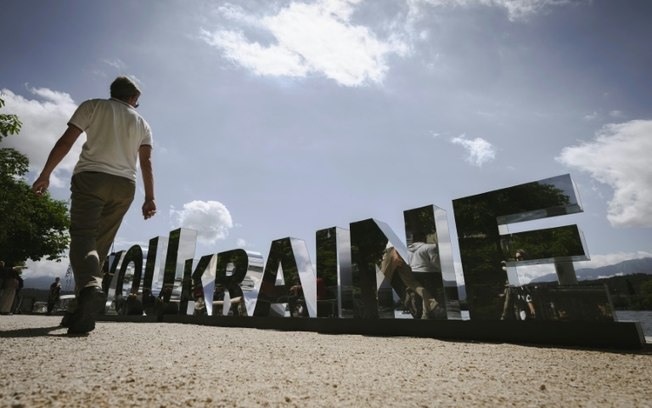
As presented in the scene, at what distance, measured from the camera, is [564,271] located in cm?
462

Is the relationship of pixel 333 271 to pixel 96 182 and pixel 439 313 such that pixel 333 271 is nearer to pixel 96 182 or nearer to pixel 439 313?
Result: pixel 439 313

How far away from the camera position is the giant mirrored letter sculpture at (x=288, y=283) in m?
7.21

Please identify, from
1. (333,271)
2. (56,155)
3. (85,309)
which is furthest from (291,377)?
(333,271)

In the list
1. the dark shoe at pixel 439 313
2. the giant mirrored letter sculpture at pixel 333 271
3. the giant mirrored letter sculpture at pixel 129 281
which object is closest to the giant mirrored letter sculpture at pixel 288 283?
the giant mirrored letter sculpture at pixel 333 271

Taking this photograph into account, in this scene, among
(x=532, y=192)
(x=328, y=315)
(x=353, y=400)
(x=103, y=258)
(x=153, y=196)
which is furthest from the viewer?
(x=328, y=315)

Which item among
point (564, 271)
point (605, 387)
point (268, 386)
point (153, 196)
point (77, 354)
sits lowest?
point (605, 387)

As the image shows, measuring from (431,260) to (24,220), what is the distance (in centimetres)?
1910

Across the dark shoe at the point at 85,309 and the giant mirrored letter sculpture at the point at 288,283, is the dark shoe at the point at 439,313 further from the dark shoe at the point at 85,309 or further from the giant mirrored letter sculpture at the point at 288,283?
the dark shoe at the point at 85,309

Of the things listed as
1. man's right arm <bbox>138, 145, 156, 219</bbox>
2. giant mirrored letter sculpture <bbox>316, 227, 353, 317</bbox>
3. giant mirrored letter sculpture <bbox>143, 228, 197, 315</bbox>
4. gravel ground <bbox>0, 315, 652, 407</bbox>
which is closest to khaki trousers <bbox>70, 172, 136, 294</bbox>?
man's right arm <bbox>138, 145, 156, 219</bbox>

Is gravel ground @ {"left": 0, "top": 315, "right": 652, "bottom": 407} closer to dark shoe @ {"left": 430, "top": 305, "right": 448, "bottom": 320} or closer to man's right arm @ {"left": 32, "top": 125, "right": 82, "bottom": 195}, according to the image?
→ man's right arm @ {"left": 32, "top": 125, "right": 82, "bottom": 195}

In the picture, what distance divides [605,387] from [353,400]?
1.72 m

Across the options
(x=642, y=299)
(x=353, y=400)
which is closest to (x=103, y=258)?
(x=353, y=400)

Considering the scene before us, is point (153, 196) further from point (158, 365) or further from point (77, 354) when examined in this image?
point (158, 365)

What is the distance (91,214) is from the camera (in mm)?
3385
